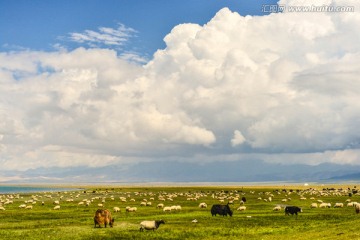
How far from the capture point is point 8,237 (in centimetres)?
3881

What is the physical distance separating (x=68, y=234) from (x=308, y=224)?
24.7 metres

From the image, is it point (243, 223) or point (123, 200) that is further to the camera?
point (123, 200)

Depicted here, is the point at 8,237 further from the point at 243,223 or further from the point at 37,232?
the point at 243,223

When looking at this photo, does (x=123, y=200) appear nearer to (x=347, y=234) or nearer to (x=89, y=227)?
(x=89, y=227)

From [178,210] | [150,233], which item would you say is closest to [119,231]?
[150,233]

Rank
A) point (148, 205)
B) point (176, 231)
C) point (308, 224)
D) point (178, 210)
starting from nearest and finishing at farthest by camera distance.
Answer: point (176, 231) < point (308, 224) < point (178, 210) < point (148, 205)

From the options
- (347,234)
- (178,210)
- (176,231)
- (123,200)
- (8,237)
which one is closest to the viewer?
(347,234)

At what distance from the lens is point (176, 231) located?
1652 inches

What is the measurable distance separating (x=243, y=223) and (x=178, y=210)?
77.0 ft

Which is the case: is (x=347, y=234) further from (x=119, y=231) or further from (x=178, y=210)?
(x=178, y=210)

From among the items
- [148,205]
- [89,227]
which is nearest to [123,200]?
[148,205]

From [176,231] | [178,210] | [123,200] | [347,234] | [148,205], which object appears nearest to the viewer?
[347,234]

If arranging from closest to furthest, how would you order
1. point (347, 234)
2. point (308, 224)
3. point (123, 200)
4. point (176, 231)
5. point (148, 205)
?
point (347, 234)
point (176, 231)
point (308, 224)
point (148, 205)
point (123, 200)

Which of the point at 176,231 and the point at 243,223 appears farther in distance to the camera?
the point at 243,223
